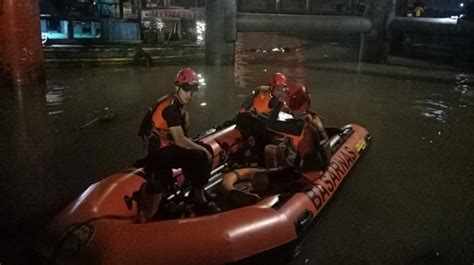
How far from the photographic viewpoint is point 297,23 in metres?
15.8

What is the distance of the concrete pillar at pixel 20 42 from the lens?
10.6 m

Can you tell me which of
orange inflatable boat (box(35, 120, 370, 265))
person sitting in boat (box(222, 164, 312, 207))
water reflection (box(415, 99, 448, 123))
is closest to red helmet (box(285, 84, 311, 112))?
person sitting in boat (box(222, 164, 312, 207))

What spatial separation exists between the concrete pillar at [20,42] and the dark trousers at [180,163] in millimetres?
8380

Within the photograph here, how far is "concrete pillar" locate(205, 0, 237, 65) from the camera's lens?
49.4 ft

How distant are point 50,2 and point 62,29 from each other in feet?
5.78

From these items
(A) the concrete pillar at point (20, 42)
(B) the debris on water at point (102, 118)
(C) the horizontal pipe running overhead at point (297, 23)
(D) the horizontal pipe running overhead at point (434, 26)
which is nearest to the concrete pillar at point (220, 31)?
(C) the horizontal pipe running overhead at point (297, 23)

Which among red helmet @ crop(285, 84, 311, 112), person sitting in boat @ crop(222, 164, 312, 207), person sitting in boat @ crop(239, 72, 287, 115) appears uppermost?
red helmet @ crop(285, 84, 311, 112)

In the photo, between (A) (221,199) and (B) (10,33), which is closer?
(A) (221,199)

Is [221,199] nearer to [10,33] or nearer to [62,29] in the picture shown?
[10,33]

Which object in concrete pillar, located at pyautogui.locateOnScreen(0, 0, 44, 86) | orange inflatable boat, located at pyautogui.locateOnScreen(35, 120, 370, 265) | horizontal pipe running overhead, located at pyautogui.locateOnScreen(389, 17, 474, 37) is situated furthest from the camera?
horizontal pipe running overhead, located at pyautogui.locateOnScreen(389, 17, 474, 37)

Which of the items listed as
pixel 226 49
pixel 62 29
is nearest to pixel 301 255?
pixel 226 49

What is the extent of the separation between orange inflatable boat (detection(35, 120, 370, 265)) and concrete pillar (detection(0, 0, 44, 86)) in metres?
8.28

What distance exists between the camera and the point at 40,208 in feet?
15.4

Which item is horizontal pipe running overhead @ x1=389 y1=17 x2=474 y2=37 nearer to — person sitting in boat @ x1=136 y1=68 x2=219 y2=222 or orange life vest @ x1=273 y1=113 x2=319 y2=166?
orange life vest @ x1=273 y1=113 x2=319 y2=166
